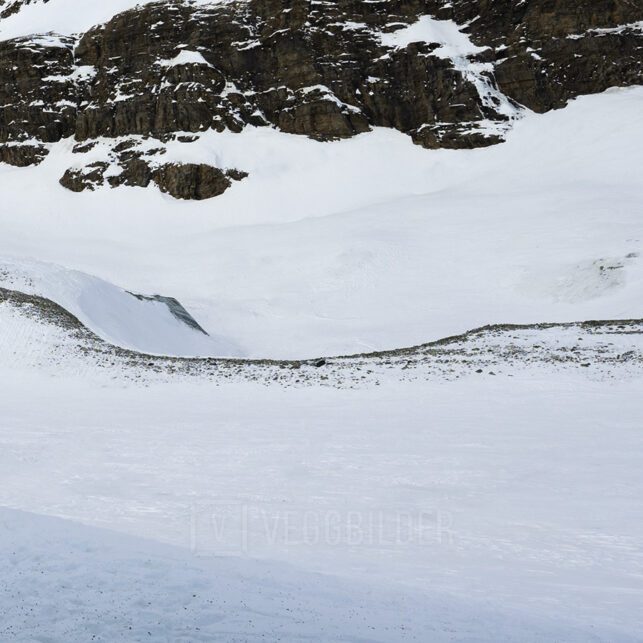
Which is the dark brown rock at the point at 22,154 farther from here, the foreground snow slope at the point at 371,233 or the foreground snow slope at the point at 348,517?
the foreground snow slope at the point at 348,517

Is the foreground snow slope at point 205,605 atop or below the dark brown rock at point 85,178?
below

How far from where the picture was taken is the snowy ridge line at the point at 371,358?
15.2m

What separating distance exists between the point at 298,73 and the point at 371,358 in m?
62.5

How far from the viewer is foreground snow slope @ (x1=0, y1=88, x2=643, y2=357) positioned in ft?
102

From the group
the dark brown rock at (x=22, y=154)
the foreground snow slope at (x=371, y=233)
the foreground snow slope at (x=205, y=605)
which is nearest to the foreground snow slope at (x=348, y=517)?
the foreground snow slope at (x=205, y=605)

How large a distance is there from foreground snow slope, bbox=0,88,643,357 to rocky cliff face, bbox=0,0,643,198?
10.0 ft

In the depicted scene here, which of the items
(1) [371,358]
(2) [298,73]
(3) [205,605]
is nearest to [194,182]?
(2) [298,73]

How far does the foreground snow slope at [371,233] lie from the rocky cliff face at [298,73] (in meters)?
3.05

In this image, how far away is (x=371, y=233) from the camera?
43.5m

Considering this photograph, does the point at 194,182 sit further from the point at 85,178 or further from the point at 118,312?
the point at 118,312

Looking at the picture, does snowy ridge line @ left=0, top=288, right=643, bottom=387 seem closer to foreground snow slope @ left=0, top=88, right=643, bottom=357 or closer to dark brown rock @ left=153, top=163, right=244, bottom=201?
foreground snow slope @ left=0, top=88, right=643, bottom=357

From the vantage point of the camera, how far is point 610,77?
2650 inches

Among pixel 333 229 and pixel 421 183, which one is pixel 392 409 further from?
pixel 421 183


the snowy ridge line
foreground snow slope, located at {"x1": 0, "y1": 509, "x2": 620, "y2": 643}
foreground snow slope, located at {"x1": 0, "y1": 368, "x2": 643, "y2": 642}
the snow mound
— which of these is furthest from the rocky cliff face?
foreground snow slope, located at {"x1": 0, "y1": 509, "x2": 620, "y2": 643}
